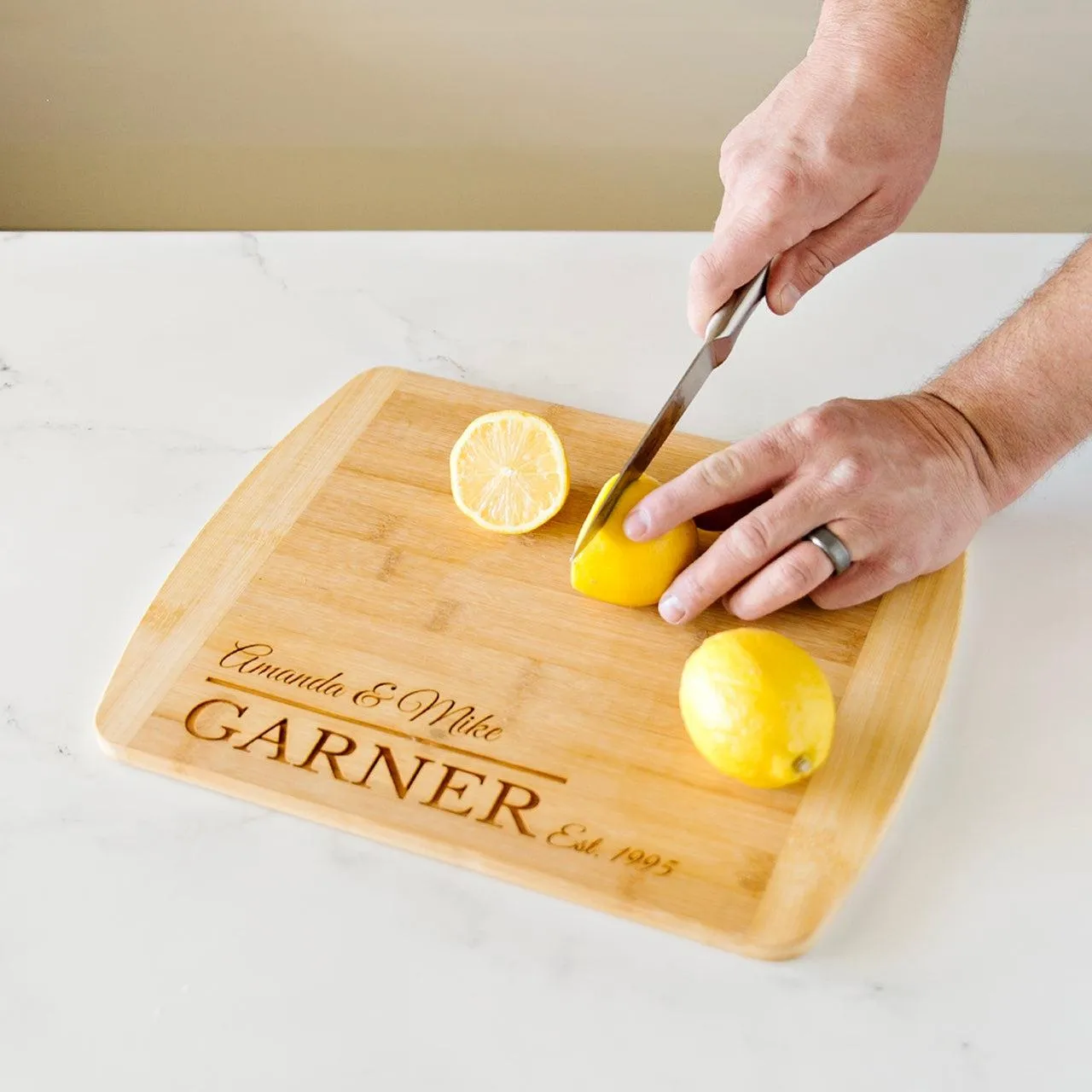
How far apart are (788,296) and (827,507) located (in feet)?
1.24

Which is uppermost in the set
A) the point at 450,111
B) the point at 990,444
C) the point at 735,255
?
the point at 735,255

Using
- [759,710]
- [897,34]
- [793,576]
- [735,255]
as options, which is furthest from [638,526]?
[897,34]

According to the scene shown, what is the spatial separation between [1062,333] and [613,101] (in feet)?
5.44

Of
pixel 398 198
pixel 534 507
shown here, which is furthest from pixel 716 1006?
pixel 398 198

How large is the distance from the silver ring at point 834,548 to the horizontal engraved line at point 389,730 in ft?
1.32

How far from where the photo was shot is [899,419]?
159 cm

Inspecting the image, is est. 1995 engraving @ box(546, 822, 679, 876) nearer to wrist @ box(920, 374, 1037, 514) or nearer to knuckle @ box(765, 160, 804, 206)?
wrist @ box(920, 374, 1037, 514)

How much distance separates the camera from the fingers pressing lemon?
160 centimetres

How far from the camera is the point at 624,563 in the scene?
1485 millimetres

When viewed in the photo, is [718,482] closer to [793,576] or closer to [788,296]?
[793,576]

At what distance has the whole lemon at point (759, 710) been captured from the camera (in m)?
1.26

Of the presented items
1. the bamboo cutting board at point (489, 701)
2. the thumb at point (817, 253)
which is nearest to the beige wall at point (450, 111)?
the thumb at point (817, 253)

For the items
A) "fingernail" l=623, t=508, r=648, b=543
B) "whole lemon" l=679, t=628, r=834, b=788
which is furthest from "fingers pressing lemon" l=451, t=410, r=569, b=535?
"whole lemon" l=679, t=628, r=834, b=788

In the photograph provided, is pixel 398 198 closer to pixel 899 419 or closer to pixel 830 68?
pixel 830 68
